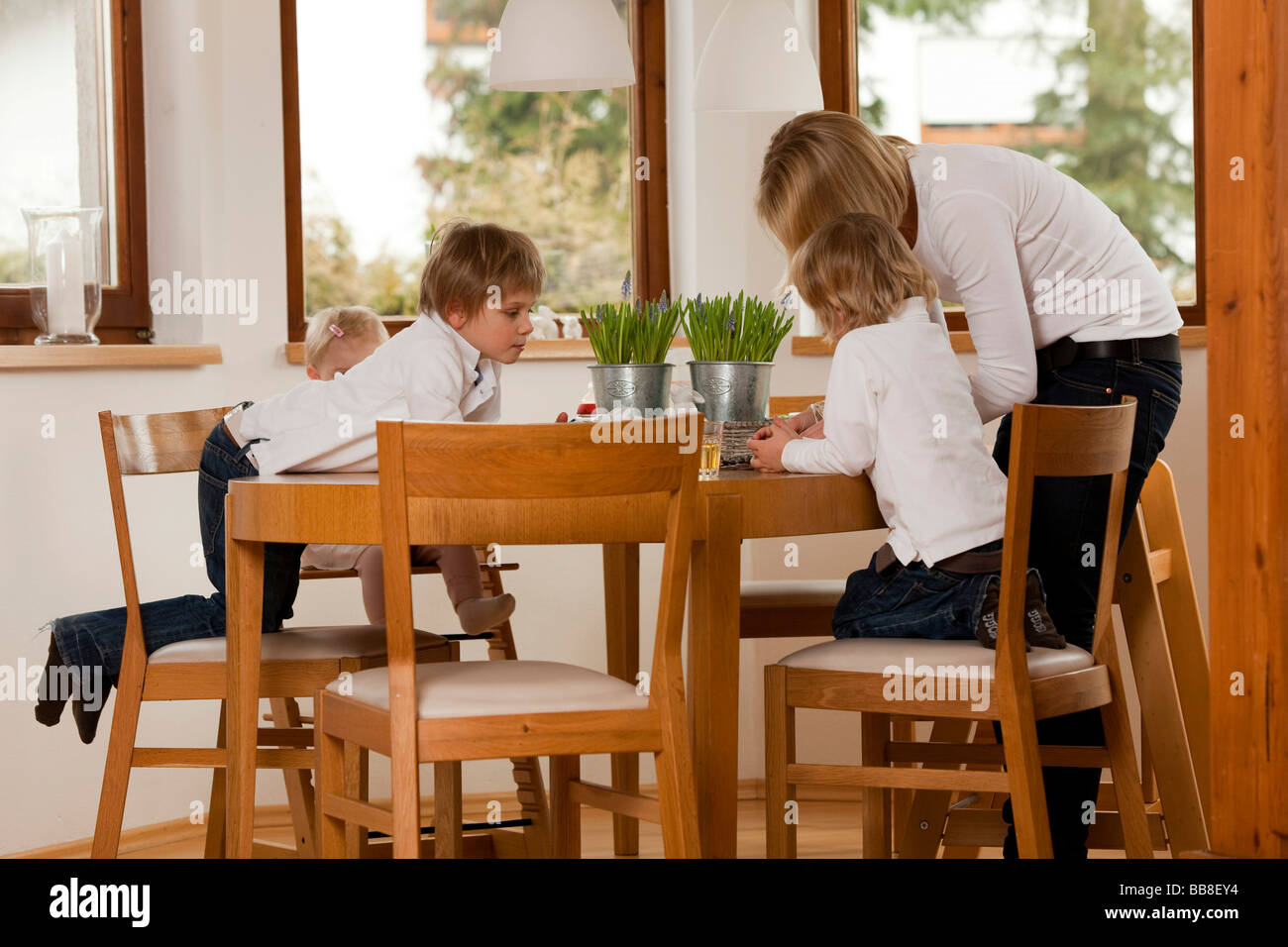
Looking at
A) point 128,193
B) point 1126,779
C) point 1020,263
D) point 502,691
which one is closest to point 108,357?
point 128,193

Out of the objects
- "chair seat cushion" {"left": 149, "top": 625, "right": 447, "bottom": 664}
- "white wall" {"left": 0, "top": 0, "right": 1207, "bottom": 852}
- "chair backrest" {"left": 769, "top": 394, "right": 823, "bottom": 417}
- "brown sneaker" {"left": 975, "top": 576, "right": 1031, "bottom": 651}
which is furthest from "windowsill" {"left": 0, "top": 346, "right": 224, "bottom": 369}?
"brown sneaker" {"left": 975, "top": 576, "right": 1031, "bottom": 651}

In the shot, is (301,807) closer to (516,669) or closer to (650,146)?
(516,669)

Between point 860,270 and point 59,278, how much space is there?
6.33 ft

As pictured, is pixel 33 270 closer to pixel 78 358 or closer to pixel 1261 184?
pixel 78 358

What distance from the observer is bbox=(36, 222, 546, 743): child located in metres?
2.49

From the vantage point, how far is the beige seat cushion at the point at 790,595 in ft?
9.20

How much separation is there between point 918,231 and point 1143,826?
102 centimetres

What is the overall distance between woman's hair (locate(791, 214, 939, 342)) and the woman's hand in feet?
0.65

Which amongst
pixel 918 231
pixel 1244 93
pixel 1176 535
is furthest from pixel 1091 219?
pixel 1176 535

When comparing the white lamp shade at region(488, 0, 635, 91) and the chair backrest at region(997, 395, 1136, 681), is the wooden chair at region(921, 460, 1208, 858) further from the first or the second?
the white lamp shade at region(488, 0, 635, 91)

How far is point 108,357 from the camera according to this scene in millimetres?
3268

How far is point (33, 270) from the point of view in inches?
131

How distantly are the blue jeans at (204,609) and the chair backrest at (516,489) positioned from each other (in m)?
0.82

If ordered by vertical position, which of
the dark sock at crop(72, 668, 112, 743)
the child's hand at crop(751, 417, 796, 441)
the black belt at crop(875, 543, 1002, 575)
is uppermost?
the child's hand at crop(751, 417, 796, 441)
